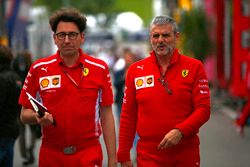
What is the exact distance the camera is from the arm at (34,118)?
5.01 metres

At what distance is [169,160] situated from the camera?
17.1ft

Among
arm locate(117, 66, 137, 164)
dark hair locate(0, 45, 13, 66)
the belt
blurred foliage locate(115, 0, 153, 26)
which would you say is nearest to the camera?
the belt

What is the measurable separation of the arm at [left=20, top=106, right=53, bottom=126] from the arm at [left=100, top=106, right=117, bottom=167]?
563 mm

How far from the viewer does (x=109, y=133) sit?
5.53 meters

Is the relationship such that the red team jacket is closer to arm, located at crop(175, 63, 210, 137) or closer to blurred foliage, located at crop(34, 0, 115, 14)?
arm, located at crop(175, 63, 210, 137)

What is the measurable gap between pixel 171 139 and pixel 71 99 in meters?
0.80

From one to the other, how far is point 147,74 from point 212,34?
17675mm

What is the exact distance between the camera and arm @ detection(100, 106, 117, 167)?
5.49 meters

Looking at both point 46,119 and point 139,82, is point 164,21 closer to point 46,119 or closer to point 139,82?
point 139,82

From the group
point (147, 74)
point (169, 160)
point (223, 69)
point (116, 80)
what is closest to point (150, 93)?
point (147, 74)

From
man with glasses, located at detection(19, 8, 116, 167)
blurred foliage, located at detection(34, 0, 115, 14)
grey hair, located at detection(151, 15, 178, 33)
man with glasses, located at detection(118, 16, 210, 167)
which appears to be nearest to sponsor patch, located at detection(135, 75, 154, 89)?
man with glasses, located at detection(118, 16, 210, 167)

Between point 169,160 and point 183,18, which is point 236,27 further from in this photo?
point 169,160

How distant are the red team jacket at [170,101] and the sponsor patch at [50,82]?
53cm

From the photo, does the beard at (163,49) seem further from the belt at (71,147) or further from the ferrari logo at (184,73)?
the belt at (71,147)
